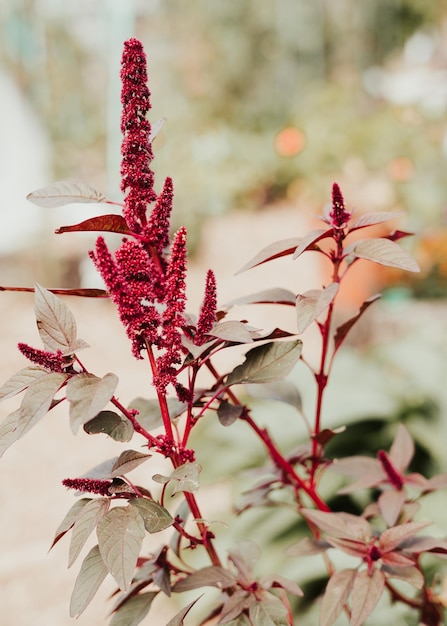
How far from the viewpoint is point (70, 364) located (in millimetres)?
504

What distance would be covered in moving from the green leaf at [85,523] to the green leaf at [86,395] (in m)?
0.10

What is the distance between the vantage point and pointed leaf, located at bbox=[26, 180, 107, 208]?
0.53 metres

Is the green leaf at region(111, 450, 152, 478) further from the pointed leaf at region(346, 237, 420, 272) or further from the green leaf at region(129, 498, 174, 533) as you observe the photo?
the pointed leaf at region(346, 237, 420, 272)

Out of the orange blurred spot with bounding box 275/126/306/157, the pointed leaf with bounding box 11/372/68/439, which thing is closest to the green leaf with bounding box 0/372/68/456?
the pointed leaf with bounding box 11/372/68/439

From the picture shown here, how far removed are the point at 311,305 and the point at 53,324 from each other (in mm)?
196

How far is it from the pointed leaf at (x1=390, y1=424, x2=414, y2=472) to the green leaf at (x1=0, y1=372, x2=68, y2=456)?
0.46 metres

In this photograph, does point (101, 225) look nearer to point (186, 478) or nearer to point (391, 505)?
point (186, 478)

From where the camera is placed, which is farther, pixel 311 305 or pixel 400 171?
pixel 400 171

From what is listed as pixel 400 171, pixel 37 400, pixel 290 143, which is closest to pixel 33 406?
pixel 37 400

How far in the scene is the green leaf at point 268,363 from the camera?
54 centimetres

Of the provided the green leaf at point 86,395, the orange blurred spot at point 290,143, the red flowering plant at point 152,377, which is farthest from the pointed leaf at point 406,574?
the orange blurred spot at point 290,143

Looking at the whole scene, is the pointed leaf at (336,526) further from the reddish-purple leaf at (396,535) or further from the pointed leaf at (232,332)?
the pointed leaf at (232,332)

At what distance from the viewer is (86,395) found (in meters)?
0.45

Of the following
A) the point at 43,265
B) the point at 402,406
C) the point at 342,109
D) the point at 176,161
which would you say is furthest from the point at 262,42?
the point at 402,406
